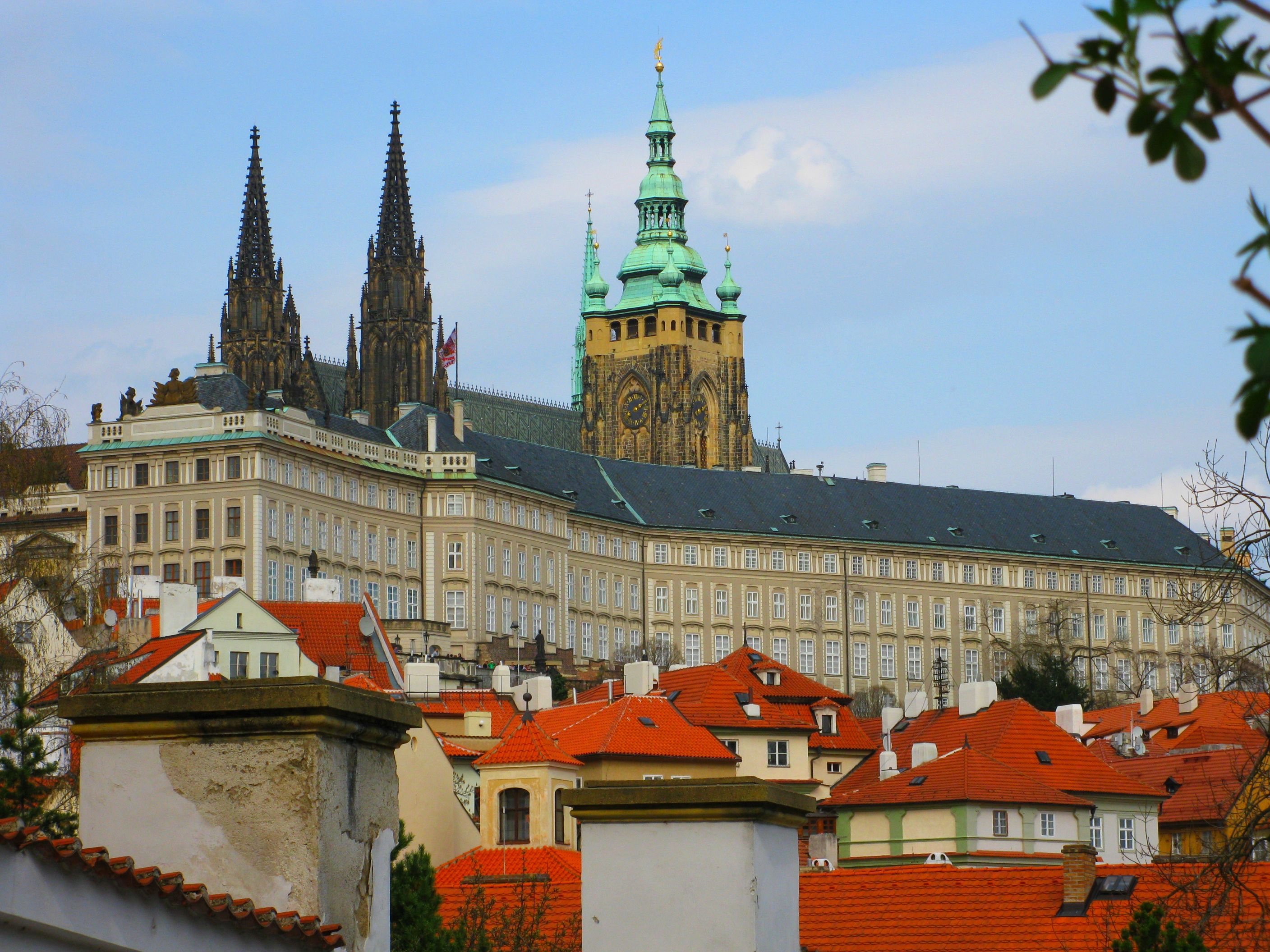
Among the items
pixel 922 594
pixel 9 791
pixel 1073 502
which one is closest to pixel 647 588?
pixel 922 594

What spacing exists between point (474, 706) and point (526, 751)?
2461cm

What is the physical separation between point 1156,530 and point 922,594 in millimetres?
22291

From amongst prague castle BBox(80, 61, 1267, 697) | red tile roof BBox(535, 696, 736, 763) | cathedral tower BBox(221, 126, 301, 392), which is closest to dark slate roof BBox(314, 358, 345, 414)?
prague castle BBox(80, 61, 1267, 697)

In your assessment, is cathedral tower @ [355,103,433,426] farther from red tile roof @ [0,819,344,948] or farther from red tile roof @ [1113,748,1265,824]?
red tile roof @ [0,819,344,948]

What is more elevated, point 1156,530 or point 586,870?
point 1156,530

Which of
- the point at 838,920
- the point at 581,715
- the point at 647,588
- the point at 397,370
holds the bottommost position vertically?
the point at 838,920

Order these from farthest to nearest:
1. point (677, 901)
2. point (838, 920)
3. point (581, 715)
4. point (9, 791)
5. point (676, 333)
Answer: point (676, 333) < point (581, 715) < point (838, 920) < point (9, 791) < point (677, 901)

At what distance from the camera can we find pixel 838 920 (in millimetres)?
33938

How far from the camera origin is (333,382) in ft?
597

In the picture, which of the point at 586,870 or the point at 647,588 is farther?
the point at 647,588

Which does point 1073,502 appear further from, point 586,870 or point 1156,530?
point 586,870

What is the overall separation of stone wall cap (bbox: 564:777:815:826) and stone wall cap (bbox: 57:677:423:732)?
1378 mm

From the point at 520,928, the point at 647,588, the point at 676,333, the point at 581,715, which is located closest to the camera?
the point at 520,928

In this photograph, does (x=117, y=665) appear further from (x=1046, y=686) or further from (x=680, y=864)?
(x=1046, y=686)
